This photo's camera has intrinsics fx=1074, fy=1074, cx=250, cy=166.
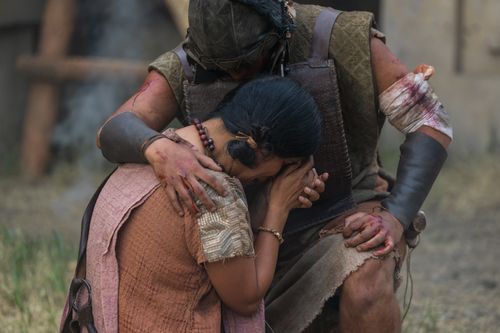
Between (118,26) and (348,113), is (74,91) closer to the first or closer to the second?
(118,26)

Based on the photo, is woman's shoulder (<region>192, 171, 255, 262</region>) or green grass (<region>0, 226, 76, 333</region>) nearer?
woman's shoulder (<region>192, 171, 255, 262</region>)

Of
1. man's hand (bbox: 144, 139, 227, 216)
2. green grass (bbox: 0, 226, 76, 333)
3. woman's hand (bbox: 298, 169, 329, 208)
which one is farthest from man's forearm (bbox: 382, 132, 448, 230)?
green grass (bbox: 0, 226, 76, 333)

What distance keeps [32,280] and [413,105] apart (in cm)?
222

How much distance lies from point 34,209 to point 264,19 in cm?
468

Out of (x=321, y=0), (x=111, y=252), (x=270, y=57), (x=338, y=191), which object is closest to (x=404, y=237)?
(x=338, y=191)

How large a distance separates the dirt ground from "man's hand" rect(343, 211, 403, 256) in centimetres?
118

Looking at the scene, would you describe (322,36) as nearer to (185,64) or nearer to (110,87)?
(185,64)

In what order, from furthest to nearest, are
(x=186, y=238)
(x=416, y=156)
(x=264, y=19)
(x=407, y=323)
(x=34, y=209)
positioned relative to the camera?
(x=34, y=209)
(x=407, y=323)
(x=416, y=156)
(x=264, y=19)
(x=186, y=238)

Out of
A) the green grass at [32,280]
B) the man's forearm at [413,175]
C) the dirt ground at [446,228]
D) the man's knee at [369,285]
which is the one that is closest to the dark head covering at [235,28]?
the man's forearm at [413,175]

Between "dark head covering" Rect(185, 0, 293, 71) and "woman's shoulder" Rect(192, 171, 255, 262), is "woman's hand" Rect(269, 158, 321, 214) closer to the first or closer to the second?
"woman's shoulder" Rect(192, 171, 255, 262)

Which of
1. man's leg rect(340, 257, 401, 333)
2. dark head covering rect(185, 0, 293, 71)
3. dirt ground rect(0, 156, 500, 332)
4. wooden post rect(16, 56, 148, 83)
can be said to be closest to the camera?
dark head covering rect(185, 0, 293, 71)

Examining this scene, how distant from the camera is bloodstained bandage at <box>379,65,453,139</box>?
3740 mm

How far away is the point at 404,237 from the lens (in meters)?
3.77

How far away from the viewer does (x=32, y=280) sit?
5.09 meters
